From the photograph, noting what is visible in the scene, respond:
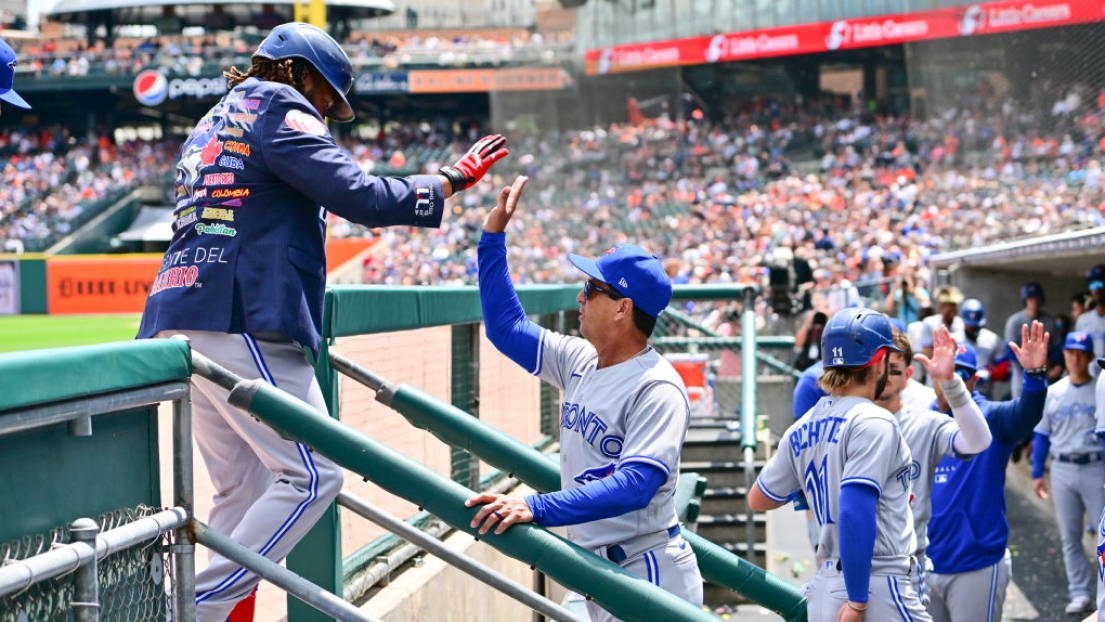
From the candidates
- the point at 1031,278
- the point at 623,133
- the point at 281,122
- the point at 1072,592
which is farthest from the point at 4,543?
the point at 623,133

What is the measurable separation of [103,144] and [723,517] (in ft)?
140

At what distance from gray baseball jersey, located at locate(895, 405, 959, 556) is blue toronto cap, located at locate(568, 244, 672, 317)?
199 centimetres

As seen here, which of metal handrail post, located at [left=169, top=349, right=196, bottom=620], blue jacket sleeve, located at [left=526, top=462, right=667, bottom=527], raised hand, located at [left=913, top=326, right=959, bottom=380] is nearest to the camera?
metal handrail post, located at [left=169, top=349, right=196, bottom=620]

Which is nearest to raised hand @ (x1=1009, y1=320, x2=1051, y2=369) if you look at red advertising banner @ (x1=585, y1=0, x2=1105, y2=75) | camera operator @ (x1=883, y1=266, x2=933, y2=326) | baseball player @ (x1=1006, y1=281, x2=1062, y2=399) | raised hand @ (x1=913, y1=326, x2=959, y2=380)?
raised hand @ (x1=913, y1=326, x2=959, y2=380)

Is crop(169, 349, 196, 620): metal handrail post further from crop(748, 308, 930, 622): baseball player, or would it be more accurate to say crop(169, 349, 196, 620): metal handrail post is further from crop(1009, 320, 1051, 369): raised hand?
crop(1009, 320, 1051, 369): raised hand

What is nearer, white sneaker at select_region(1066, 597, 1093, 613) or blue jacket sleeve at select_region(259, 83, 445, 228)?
blue jacket sleeve at select_region(259, 83, 445, 228)

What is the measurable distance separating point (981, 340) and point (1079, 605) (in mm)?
3558

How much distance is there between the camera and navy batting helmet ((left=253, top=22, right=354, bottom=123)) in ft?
9.64

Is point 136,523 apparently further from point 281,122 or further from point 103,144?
point 103,144

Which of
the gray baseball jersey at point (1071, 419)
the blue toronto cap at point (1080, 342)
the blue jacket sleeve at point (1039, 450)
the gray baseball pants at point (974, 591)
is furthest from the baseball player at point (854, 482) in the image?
the blue jacket sleeve at point (1039, 450)

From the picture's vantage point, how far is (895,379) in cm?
446

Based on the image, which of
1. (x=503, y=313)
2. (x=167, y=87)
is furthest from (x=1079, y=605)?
(x=167, y=87)

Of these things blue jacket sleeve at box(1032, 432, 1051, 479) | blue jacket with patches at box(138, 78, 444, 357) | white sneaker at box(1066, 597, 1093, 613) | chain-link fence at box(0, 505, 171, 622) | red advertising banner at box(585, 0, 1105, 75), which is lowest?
white sneaker at box(1066, 597, 1093, 613)

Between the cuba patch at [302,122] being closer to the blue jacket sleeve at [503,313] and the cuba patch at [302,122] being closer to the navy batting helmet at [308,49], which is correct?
the navy batting helmet at [308,49]
